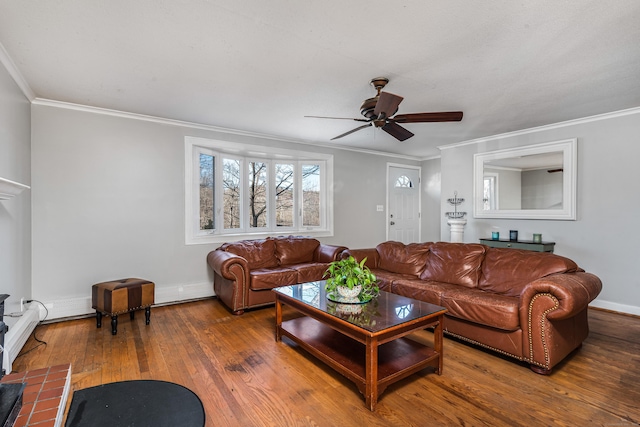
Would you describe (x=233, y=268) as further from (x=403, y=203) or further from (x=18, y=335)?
(x=403, y=203)

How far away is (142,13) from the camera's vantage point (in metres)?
1.82

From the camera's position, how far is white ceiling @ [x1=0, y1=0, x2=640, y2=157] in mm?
1811

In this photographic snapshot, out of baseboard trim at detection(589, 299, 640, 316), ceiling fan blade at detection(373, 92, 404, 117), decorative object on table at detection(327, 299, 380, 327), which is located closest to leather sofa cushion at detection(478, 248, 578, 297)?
decorative object on table at detection(327, 299, 380, 327)

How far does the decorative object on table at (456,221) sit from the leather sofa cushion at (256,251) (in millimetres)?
2960

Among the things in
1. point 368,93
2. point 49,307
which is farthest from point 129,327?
point 368,93

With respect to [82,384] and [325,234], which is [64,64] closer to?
[82,384]

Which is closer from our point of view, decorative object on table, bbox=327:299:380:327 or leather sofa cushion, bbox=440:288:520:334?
decorative object on table, bbox=327:299:380:327

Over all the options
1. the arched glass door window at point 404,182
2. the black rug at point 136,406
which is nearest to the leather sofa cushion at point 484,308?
the black rug at point 136,406

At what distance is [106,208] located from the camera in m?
3.58

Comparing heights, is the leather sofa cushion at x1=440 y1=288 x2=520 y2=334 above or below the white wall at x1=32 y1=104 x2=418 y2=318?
below

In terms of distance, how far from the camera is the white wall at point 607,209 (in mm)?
3553

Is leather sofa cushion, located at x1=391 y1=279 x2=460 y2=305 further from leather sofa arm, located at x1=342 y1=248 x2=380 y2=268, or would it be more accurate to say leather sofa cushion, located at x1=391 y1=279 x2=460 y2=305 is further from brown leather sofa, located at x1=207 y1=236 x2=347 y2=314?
brown leather sofa, located at x1=207 y1=236 x2=347 y2=314

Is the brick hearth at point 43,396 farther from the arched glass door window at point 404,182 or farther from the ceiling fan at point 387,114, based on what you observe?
the arched glass door window at point 404,182

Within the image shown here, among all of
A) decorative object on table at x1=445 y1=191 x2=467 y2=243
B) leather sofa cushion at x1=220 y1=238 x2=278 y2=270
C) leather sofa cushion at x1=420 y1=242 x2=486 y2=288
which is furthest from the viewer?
decorative object on table at x1=445 y1=191 x2=467 y2=243
